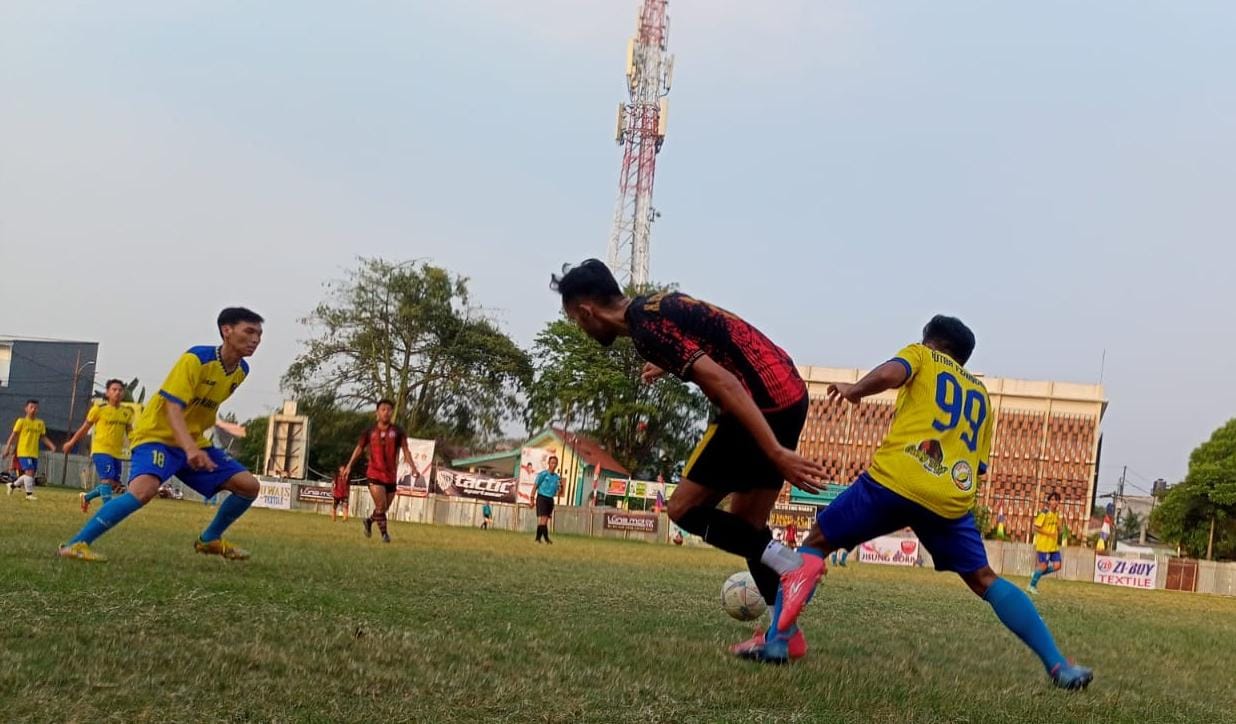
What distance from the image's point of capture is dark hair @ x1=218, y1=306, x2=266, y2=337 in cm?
812

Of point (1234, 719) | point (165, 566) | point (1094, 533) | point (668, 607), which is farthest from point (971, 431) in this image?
point (1094, 533)

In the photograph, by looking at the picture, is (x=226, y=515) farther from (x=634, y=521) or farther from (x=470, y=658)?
(x=634, y=521)

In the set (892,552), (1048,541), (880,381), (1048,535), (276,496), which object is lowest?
(276,496)

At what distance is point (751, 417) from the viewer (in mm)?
4777

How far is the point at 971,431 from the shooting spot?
5.65 m

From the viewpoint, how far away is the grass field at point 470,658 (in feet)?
12.4

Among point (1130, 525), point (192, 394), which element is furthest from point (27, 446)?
point (1130, 525)

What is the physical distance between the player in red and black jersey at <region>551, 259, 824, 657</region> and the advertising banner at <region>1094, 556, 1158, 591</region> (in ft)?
115

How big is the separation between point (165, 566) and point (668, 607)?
3.39 metres

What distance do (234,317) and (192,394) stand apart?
23.6 inches

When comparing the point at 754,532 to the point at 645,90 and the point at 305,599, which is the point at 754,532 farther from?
the point at 645,90

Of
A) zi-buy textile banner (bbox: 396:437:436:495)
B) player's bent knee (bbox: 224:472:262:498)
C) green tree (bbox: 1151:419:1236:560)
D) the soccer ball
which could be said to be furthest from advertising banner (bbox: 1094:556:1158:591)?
A: the soccer ball

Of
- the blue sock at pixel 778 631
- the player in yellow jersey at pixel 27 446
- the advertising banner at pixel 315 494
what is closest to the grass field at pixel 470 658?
the blue sock at pixel 778 631

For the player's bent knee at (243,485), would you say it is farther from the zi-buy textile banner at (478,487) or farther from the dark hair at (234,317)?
the zi-buy textile banner at (478,487)
